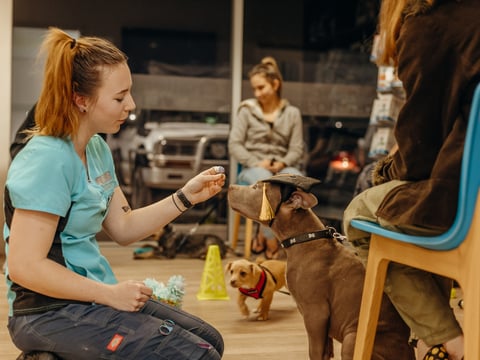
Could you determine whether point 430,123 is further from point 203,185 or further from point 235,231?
point 235,231

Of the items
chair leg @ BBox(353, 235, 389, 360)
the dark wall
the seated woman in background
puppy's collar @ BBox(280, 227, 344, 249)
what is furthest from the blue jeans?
the dark wall

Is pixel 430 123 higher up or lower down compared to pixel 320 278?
higher up

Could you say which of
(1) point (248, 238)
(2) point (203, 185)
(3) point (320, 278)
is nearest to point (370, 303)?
(3) point (320, 278)

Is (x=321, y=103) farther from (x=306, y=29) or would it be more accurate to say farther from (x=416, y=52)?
(x=416, y=52)

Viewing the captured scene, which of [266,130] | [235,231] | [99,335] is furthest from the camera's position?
[235,231]

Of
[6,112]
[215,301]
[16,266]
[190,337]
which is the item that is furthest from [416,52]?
[6,112]

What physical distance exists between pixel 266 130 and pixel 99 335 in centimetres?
343

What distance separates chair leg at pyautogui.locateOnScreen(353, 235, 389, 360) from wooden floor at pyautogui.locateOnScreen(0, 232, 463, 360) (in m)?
0.66

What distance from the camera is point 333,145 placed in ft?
18.9

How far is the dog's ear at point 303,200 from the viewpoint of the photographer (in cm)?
204

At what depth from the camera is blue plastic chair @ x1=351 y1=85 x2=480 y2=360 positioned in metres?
1.34

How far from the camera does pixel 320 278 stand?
6.55 feet

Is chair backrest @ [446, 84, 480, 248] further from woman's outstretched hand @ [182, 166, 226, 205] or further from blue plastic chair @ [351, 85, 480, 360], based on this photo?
woman's outstretched hand @ [182, 166, 226, 205]

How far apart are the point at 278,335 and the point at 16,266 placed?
4.68 feet
